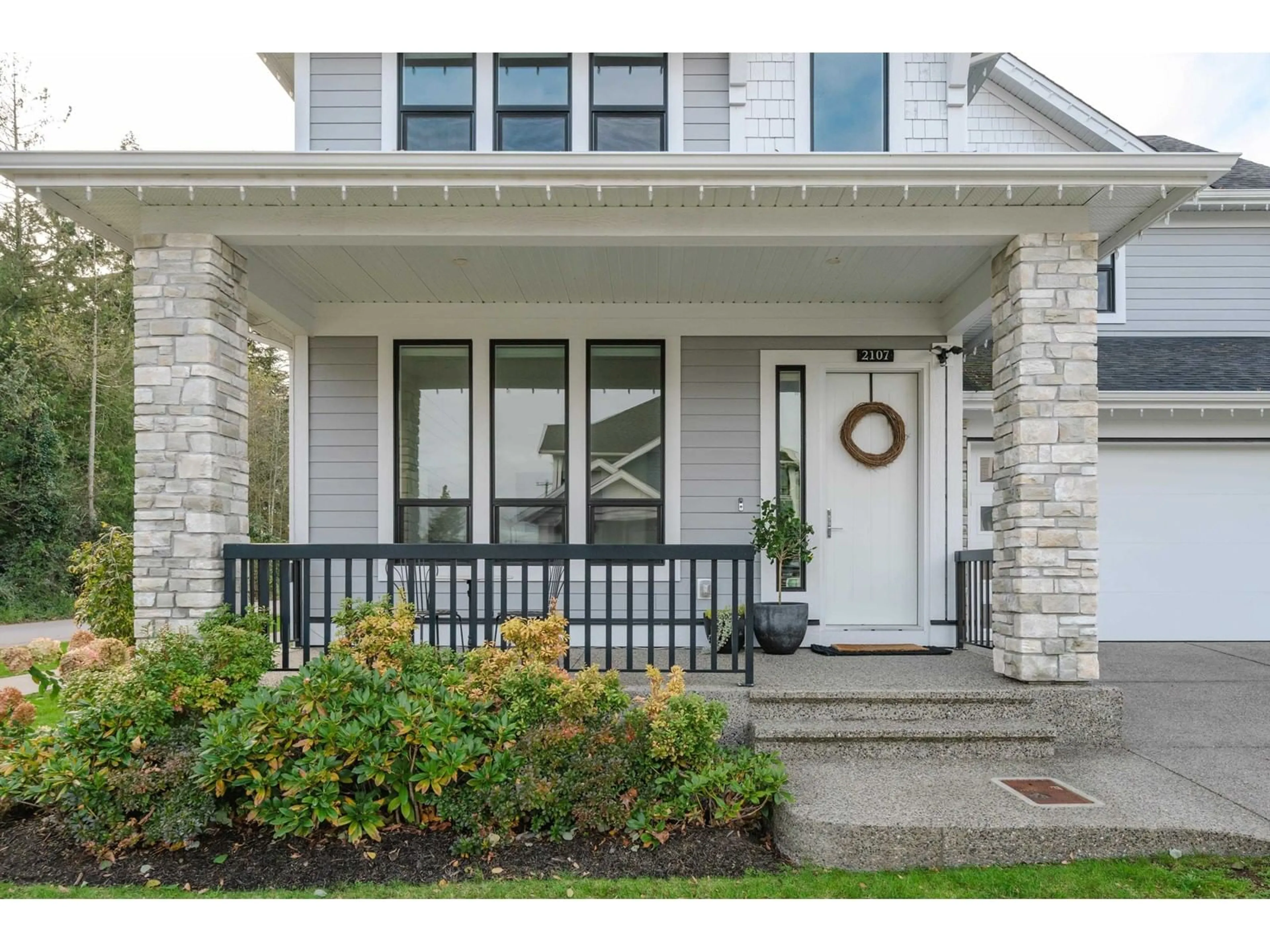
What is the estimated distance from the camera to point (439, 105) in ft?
18.7

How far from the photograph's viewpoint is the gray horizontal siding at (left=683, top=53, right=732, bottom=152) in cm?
574

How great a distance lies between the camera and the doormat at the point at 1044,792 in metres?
3.35

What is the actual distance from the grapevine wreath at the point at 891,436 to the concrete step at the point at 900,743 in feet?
7.77

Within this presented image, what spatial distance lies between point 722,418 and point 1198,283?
17.9ft

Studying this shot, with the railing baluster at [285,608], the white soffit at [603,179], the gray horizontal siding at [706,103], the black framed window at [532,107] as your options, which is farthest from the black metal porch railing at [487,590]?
the gray horizontal siding at [706,103]

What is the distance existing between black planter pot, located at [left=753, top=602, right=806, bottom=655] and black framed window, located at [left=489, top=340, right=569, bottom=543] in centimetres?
158

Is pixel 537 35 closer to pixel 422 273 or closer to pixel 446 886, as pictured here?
pixel 422 273

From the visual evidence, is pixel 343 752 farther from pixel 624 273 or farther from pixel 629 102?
pixel 629 102

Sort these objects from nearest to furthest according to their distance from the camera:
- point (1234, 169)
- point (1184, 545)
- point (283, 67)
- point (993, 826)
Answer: point (993, 826) → point (283, 67) → point (1184, 545) → point (1234, 169)

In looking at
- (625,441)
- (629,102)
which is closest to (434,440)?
(625,441)

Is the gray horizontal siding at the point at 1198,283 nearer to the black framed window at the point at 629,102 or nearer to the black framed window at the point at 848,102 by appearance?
the black framed window at the point at 848,102

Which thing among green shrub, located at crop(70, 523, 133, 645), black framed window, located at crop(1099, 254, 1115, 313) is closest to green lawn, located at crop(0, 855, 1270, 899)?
green shrub, located at crop(70, 523, 133, 645)

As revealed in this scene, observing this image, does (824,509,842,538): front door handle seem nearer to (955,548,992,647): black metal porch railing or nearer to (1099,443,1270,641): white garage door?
(955,548,992,647): black metal porch railing

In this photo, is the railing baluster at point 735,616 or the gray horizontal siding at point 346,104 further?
the gray horizontal siding at point 346,104
